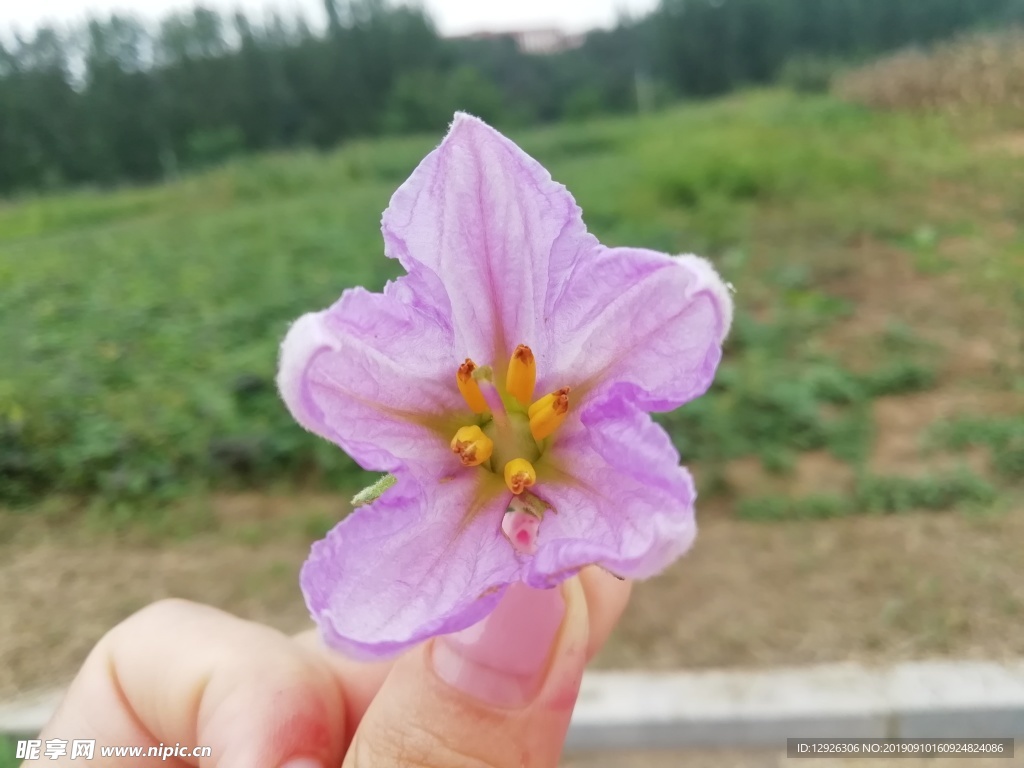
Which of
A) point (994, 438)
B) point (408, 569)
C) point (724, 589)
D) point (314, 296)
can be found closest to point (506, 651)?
point (408, 569)

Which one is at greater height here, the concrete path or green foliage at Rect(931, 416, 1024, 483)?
green foliage at Rect(931, 416, 1024, 483)

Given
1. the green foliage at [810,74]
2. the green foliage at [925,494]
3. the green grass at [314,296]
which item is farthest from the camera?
the green foliage at [810,74]

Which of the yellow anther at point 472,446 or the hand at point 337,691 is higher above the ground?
the yellow anther at point 472,446

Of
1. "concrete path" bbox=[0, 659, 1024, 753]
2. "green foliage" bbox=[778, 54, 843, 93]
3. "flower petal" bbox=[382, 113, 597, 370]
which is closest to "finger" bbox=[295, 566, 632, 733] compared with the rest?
"flower petal" bbox=[382, 113, 597, 370]

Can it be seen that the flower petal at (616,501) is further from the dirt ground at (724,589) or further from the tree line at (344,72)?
the tree line at (344,72)

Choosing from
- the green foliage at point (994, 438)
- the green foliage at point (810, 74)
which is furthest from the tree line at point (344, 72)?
the green foliage at point (994, 438)

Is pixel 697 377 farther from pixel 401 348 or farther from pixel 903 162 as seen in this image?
pixel 903 162

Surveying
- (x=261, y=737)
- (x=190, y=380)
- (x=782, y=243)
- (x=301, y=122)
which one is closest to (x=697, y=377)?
(x=261, y=737)

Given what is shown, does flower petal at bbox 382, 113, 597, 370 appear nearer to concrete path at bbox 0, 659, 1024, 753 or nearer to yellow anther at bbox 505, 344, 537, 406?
yellow anther at bbox 505, 344, 537, 406
